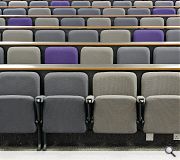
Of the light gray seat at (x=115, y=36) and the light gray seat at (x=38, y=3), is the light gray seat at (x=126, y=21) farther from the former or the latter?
the light gray seat at (x=38, y=3)

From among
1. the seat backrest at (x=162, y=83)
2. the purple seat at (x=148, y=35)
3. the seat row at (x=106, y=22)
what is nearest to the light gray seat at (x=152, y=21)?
the seat row at (x=106, y=22)

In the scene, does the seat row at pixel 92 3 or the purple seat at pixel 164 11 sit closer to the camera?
the purple seat at pixel 164 11

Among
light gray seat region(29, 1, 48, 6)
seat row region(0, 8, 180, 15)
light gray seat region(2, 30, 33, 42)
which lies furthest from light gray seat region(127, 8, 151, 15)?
light gray seat region(2, 30, 33, 42)

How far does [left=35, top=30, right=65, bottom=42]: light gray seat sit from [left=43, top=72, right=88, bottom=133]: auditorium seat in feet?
2.43

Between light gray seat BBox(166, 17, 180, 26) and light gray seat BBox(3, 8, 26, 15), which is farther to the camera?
light gray seat BBox(3, 8, 26, 15)

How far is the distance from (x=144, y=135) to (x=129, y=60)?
433mm

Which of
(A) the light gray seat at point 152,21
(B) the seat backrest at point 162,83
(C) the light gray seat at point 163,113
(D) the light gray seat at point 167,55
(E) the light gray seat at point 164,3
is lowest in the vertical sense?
(C) the light gray seat at point 163,113

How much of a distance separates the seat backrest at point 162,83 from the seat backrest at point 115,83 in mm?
45

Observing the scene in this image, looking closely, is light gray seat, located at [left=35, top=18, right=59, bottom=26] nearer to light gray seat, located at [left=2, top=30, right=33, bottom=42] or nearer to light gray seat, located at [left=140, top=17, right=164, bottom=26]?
light gray seat, located at [left=2, top=30, right=33, bottom=42]

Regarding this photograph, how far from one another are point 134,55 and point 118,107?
478 millimetres

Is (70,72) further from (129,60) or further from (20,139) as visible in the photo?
Result: (129,60)

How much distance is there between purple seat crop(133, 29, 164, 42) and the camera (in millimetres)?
1867

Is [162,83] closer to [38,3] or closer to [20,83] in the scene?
[20,83]

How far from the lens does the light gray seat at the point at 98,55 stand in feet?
A: 4.95
